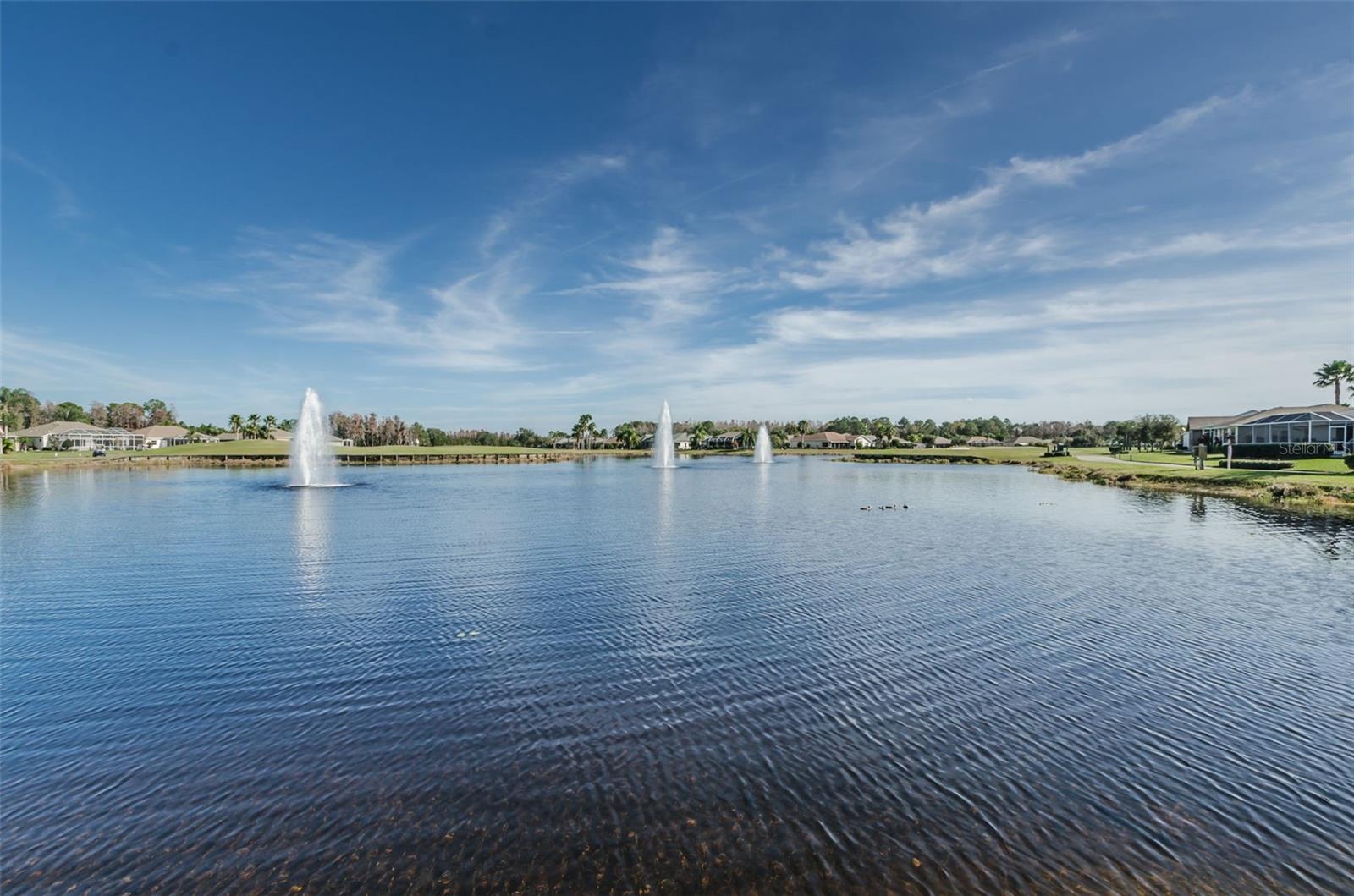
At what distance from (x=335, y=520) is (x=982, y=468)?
11298cm

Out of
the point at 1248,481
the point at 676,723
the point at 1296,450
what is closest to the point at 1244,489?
the point at 1248,481

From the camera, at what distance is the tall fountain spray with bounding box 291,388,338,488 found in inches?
3115

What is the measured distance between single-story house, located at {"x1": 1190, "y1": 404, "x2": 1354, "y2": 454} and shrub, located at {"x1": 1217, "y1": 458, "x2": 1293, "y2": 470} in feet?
16.9

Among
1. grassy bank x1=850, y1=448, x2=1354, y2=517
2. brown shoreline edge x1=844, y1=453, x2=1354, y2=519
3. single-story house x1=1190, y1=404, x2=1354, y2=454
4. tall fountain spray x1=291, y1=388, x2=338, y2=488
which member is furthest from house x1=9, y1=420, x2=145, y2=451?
single-story house x1=1190, y1=404, x2=1354, y2=454

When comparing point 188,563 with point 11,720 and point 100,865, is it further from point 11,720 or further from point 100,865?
point 100,865

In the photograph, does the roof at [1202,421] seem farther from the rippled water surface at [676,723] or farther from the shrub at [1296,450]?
the rippled water surface at [676,723]

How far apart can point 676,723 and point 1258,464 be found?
93.9 m

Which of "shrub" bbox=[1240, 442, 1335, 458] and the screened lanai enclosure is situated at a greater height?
the screened lanai enclosure

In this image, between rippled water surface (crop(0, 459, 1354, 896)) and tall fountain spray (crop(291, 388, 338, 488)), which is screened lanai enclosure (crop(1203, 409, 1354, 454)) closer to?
rippled water surface (crop(0, 459, 1354, 896))

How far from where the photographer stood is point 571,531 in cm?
4225

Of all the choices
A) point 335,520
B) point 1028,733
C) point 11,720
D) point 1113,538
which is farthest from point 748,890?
point 335,520

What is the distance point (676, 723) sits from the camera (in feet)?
46.5

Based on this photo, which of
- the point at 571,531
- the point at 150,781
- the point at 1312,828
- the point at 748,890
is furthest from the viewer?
the point at 571,531

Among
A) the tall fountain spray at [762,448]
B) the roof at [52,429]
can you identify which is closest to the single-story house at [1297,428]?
the tall fountain spray at [762,448]
